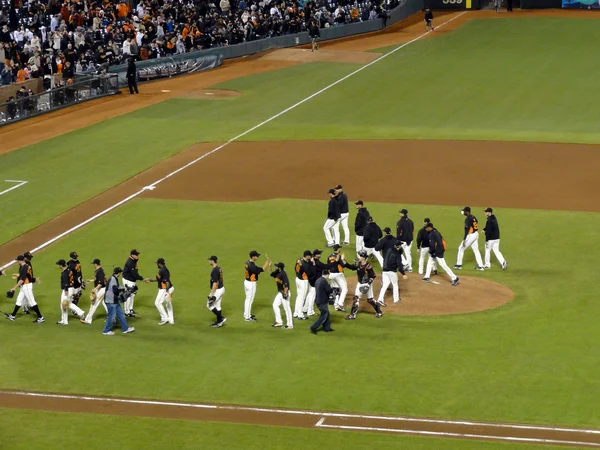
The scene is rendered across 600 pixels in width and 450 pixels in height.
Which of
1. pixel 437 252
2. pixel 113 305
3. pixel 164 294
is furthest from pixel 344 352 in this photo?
pixel 113 305

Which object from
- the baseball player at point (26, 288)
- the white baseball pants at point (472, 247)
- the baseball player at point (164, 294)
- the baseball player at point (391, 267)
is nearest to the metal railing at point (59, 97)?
the baseball player at point (26, 288)

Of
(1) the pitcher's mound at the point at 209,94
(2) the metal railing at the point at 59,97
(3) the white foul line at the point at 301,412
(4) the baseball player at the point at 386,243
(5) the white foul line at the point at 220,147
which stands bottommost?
(3) the white foul line at the point at 301,412

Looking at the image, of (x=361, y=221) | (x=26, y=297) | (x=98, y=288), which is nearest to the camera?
(x=98, y=288)

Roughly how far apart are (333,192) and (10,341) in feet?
33.5

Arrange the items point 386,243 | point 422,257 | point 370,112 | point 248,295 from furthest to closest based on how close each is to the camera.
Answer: point 370,112 < point 422,257 < point 386,243 < point 248,295

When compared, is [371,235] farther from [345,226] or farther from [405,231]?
[345,226]

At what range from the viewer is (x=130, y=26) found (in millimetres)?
59125

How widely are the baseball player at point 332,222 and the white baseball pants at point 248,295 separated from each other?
5.77m

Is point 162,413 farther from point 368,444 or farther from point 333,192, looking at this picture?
point 333,192

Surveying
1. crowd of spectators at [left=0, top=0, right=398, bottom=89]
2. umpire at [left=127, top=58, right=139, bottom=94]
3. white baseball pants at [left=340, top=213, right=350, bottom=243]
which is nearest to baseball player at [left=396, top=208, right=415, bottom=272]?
white baseball pants at [left=340, top=213, right=350, bottom=243]

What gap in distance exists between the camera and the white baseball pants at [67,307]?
2580 centimetres

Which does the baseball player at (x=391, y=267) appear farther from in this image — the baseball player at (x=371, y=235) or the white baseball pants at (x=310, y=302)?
the baseball player at (x=371, y=235)

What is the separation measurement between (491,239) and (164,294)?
30.3ft

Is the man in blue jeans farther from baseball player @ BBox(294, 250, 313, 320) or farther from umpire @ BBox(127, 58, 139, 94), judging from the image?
umpire @ BBox(127, 58, 139, 94)
